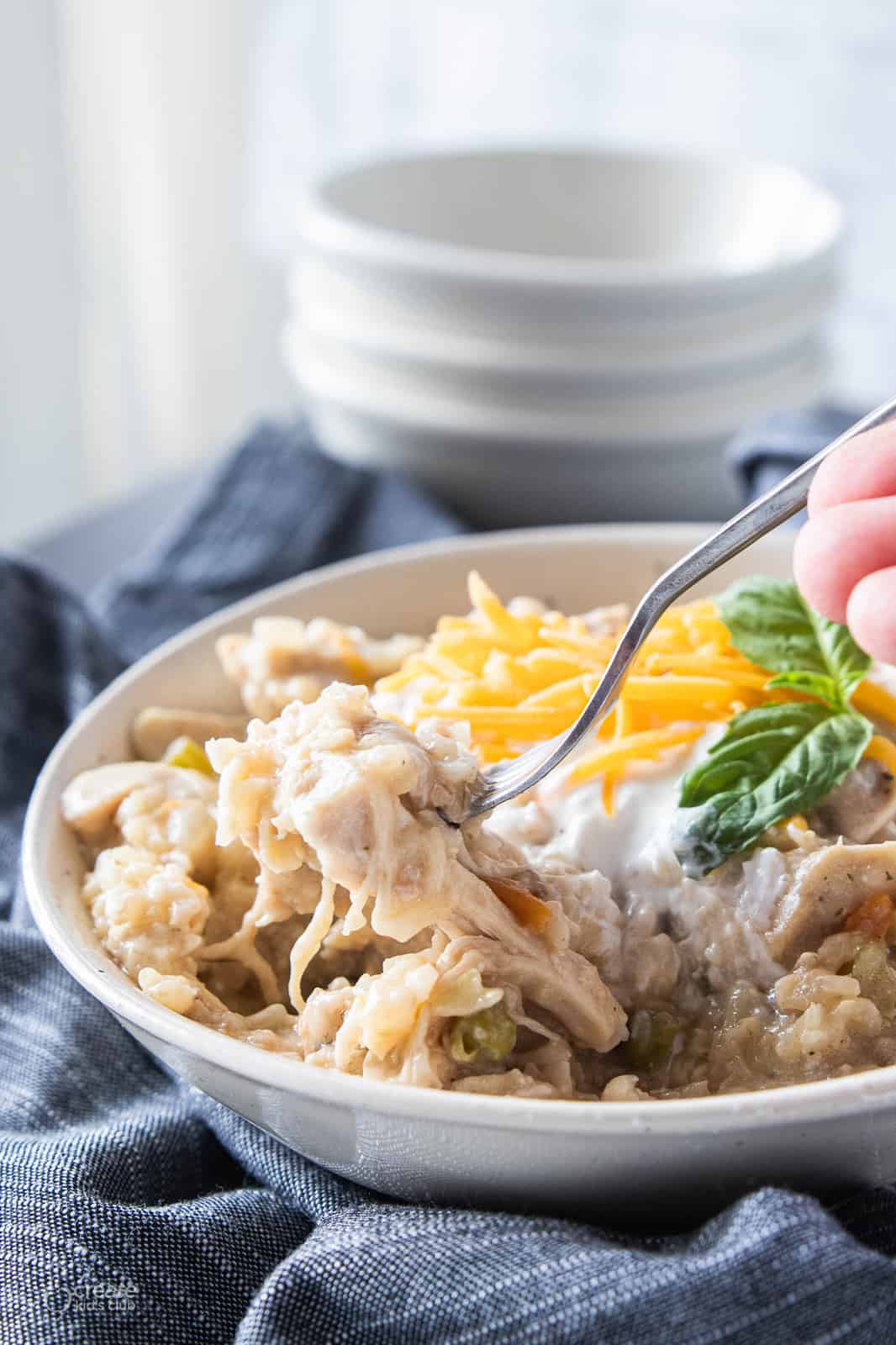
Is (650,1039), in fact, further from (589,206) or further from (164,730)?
(589,206)

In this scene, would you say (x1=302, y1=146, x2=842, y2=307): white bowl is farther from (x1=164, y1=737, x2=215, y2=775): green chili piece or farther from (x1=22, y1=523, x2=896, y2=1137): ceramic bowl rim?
(x1=22, y1=523, x2=896, y2=1137): ceramic bowl rim

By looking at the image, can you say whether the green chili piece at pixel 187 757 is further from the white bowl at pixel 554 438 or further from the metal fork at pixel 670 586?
the white bowl at pixel 554 438

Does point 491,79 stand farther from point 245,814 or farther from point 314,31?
point 245,814

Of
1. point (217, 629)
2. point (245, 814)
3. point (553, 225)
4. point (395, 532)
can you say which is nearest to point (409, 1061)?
point (245, 814)

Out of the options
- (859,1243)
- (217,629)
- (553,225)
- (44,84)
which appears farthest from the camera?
(44,84)

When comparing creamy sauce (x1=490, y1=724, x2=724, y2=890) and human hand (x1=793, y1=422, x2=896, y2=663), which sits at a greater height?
human hand (x1=793, y1=422, x2=896, y2=663)

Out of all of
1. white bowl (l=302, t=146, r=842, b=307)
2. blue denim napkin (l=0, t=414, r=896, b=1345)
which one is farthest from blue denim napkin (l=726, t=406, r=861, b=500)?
blue denim napkin (l=0, t=414, r=896, b=1345)

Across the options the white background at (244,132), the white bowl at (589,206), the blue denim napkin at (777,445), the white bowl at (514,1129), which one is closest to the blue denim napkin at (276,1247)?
the white bowl at (514,1129)
